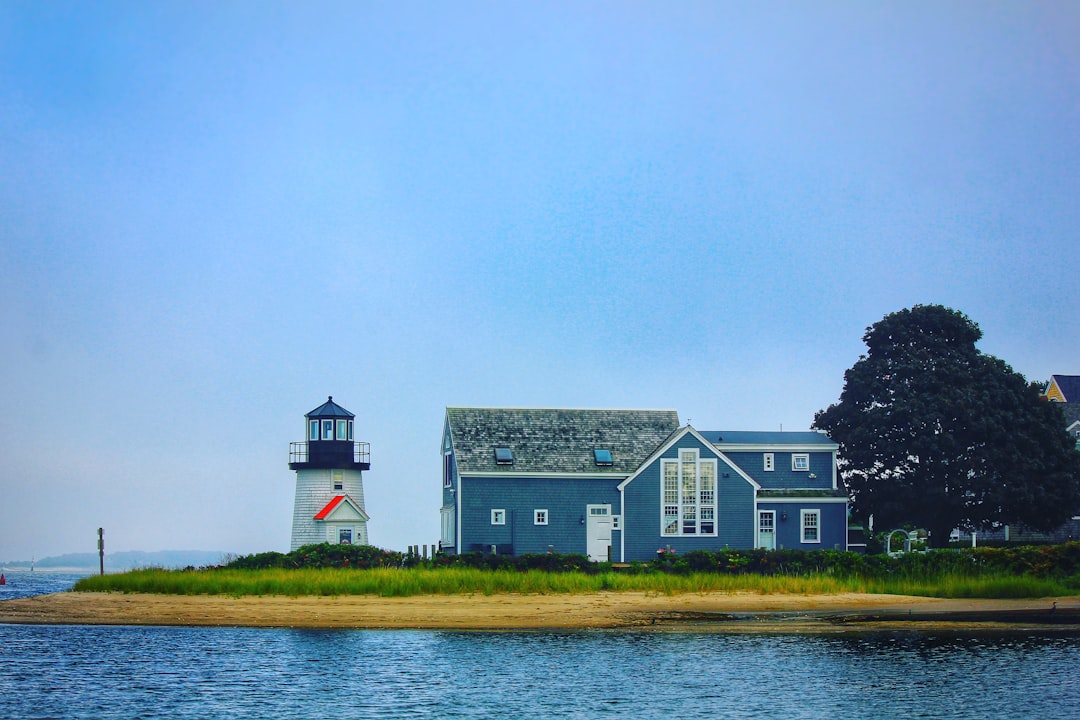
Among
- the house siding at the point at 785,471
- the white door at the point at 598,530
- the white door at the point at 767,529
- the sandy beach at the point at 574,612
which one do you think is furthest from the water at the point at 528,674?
the house siding at the point at 785,471

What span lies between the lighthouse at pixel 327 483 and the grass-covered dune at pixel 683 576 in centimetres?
930

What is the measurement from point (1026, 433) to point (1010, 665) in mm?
27546

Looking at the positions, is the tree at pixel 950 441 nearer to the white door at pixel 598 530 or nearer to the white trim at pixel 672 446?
the white trim at pixel 672 446

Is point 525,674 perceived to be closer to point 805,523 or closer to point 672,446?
point 672,446

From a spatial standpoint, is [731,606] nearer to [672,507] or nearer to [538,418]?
[672,507]

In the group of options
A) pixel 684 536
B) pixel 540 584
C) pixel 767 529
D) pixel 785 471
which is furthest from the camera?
pixel 785 471

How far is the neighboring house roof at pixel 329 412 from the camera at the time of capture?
62.8 metres

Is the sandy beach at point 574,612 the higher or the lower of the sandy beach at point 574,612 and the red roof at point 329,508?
the lower

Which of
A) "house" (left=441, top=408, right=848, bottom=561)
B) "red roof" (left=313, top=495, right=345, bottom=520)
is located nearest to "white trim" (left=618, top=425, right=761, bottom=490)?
"house" (left=441, top=408, right=848, bottom=561)

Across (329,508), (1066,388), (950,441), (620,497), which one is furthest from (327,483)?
(1066,388)

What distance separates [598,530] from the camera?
193 ft

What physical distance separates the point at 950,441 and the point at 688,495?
12.1m

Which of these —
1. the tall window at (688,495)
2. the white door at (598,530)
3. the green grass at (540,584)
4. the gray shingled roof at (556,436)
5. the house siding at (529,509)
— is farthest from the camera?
the gray shingled roof at (556,436)

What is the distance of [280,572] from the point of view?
51250 millimetres
